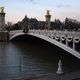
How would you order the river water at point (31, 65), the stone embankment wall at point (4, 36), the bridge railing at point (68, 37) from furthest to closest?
the stone embankment wall at point (4, 36)
the bridge railing at point (68, 37)
the river water at point (31, 65)

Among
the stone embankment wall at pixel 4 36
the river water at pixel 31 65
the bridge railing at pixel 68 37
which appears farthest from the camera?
the stone embankment wall at pixel 4 36

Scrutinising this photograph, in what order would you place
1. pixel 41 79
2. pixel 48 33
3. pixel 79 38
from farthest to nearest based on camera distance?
pixel 48 33, pixel 79 38, pixel 41 79

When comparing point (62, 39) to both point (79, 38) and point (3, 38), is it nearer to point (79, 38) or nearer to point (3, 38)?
point (79, 38)

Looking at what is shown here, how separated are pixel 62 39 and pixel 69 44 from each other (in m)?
1.38

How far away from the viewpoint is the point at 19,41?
265 ft

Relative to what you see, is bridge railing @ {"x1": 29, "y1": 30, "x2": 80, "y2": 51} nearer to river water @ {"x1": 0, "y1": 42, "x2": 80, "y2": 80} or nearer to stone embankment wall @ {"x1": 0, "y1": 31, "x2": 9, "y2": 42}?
river water @ {"x1": 0, "y1": 42, "x2": 80, "y2": 80}

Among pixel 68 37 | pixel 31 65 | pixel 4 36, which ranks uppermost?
pixel 68 37

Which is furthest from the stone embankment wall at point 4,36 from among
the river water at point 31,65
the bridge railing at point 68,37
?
the bridge railing at point 68,37

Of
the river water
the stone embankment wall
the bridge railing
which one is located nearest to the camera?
the river water

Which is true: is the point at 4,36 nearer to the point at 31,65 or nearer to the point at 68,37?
the point at 31,65

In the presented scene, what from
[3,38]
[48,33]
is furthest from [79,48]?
[3,38]

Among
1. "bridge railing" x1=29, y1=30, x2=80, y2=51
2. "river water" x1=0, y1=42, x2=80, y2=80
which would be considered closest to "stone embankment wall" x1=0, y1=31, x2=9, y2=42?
"river water" x1=0, y1=42, x2=80, y2=80

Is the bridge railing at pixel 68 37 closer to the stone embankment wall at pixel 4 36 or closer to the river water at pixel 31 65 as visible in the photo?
the river water at pixel 31 65

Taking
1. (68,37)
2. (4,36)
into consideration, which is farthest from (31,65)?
(4,36)
